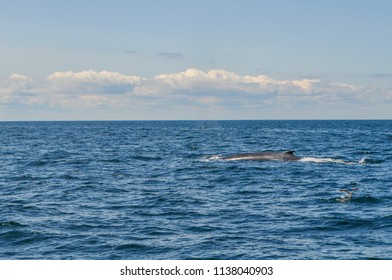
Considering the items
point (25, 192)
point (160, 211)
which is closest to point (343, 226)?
point (160, 211)

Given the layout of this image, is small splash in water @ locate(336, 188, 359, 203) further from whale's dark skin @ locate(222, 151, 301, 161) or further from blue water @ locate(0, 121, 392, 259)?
whale's dark skin @ locate(222, 151, 301, 161)

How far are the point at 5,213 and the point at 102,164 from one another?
2502 cm

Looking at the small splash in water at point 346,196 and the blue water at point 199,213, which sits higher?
the small splash in water at point 346,196

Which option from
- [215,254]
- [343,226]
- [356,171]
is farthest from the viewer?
[356,171]

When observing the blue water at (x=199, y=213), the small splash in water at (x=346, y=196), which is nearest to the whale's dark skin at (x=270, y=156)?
the blue water at (x=199, y=213)

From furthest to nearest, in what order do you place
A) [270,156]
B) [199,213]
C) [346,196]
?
[270,156] → [346,196] → [199,213]

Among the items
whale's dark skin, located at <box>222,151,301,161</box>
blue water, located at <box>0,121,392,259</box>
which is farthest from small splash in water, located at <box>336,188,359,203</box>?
whale's dark skin, located at <box>222,151,301,161</box>

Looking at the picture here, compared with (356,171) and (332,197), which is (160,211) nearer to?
(332,197)

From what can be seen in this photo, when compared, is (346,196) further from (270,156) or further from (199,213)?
(270,156)

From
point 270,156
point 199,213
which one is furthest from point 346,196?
point 270,156

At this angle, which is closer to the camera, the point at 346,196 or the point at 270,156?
the point at 346,196

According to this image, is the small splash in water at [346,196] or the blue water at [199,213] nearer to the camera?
the blue water at [199,213]

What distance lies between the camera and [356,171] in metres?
43.2

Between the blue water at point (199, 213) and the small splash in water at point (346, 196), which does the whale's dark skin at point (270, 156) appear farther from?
the small splash in water at point (346, 196)
